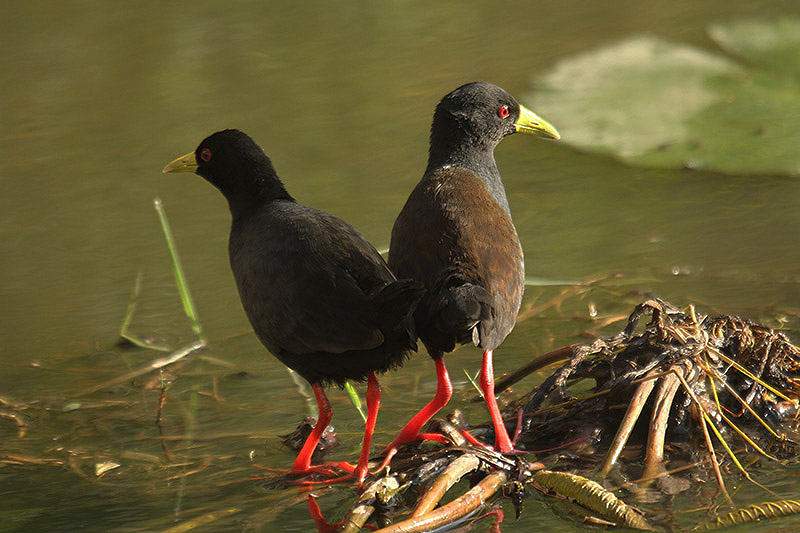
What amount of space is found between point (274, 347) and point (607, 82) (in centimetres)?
274

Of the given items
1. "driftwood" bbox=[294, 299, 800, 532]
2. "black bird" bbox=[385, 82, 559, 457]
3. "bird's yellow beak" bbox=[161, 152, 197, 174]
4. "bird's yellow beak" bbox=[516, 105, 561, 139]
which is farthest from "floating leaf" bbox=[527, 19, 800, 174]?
"bird's yellow beak" bbox=[161, 152, 197, 174]

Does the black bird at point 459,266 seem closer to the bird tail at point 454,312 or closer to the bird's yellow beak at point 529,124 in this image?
the bird tail at point 454,312

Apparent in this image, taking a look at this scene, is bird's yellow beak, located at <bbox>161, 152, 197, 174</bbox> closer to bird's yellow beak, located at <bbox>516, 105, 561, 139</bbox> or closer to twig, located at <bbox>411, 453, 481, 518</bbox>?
bird's yellow beak, located at <bbox>516, 105, 561, 139</bbox>

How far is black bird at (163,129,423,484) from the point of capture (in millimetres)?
2406

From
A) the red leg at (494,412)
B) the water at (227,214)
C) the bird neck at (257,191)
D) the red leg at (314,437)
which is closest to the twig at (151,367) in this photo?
the water at (227,214)

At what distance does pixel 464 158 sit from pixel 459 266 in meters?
0.68

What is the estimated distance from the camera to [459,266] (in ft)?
8.40

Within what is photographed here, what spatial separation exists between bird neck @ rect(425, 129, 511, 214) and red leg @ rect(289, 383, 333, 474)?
2.52ft

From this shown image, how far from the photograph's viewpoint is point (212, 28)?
257 inches

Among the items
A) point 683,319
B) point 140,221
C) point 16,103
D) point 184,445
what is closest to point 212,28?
point 16,103

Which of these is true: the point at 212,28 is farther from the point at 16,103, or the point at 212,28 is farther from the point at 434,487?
the point at 434,487

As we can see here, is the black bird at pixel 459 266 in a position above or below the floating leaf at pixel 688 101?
above

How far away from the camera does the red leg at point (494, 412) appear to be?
2590 millimetres

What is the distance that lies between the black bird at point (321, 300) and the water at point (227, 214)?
31cm
